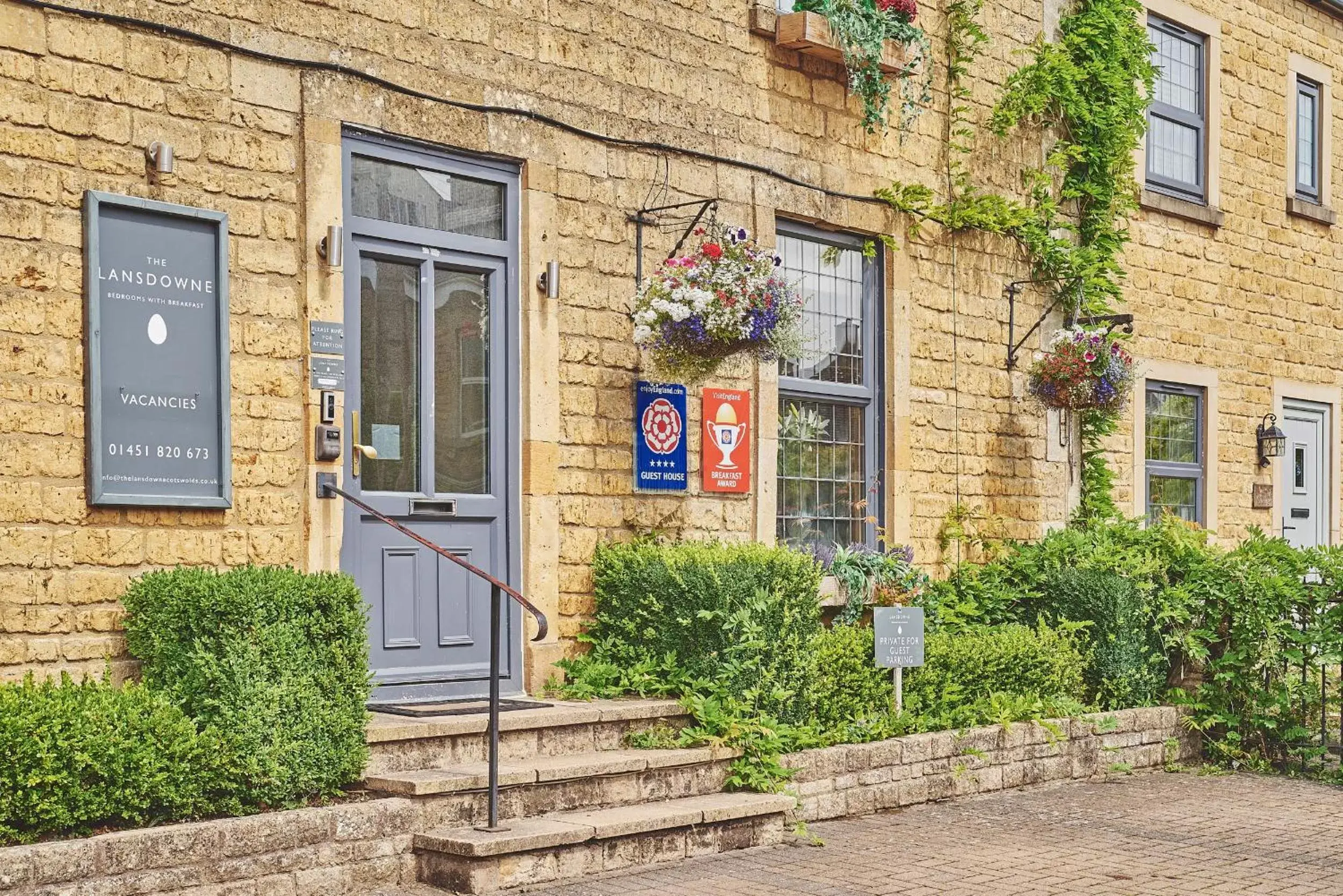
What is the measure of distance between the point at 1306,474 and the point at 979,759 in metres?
7.00

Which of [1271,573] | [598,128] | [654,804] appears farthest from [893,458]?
[654,804]

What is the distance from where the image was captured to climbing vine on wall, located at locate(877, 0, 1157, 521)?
11.6 metres

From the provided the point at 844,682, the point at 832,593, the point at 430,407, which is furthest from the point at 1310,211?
the point at 430,407

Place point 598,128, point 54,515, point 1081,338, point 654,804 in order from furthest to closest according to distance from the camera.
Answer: point 1081,338 < point 598,128 < point 654,804 < point 54,515

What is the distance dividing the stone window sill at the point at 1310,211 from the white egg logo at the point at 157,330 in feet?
35.8

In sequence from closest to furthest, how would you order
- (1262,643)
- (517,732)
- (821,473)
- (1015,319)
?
(517,732) → (1262,643) → (821,473) → (1015,319)

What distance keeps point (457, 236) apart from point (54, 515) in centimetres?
258

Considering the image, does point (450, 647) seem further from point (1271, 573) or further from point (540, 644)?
point (1271, 573)

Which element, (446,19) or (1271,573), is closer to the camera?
(446,19)

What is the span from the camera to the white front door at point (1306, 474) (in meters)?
14.3

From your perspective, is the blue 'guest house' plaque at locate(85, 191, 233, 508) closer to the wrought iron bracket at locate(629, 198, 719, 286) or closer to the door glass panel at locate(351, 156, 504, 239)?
the door glass panel at locate(351, 156, 504, 239)

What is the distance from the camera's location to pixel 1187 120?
A: 13.3 m

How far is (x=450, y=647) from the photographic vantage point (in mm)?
8039

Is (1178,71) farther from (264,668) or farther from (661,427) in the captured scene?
A: (264,668)
